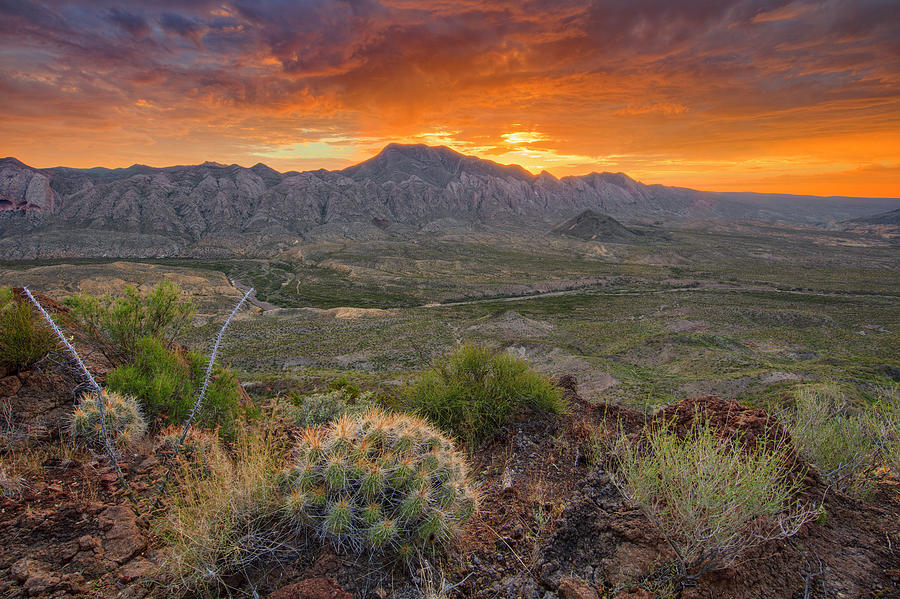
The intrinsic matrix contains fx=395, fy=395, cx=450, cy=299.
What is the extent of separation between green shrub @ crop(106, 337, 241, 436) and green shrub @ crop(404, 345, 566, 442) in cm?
391

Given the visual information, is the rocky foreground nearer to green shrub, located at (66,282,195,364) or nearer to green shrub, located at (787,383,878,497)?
green shrub, located at (787,383,878,497)

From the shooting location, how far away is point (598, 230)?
14325cm

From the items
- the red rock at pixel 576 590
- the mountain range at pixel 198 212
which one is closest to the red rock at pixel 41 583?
the red rock at pixel 576 590

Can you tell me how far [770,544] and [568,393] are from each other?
18.0 feet

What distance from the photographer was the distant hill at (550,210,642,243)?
454 ft

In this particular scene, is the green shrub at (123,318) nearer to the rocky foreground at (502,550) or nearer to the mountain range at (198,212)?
the rocky foreground at (502,550)

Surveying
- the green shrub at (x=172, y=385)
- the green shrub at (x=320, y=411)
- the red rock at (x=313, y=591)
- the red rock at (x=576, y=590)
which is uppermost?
the red rock at (x=313, y=591)

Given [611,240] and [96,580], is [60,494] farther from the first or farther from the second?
[611,240]

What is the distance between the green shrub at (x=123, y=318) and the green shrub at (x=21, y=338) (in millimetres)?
1655

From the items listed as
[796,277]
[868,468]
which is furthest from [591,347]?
[796,277]

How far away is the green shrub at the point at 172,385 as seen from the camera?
752 centimetres

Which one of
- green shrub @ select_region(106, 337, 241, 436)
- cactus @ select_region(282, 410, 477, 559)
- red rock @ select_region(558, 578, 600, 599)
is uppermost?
cactus @ select_region(282, 410, 477, 559)

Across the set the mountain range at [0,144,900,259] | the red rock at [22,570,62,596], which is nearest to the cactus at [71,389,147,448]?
the red rock at [22,570,62,596]

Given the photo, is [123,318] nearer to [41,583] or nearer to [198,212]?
[41,583]
